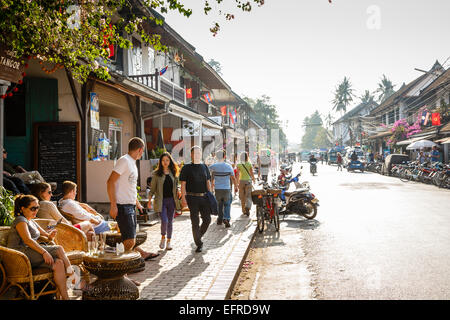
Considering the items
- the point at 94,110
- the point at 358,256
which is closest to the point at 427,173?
the point at 358,256

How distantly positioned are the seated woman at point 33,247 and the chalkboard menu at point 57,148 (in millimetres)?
5472

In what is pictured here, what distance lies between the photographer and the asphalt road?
527 cm

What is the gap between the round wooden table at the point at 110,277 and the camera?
444cm

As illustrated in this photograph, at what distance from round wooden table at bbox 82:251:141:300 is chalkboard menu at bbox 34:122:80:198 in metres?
5.87

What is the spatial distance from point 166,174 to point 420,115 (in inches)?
1287

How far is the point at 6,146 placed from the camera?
9.91 m

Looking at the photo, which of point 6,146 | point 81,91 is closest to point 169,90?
point 81,91

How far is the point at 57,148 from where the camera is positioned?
9930mm

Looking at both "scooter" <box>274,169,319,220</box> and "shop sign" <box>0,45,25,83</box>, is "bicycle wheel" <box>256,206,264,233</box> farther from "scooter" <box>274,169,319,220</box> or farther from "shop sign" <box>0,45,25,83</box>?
"shop sign" <box>0,45,25,83</box>

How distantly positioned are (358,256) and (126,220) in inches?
149

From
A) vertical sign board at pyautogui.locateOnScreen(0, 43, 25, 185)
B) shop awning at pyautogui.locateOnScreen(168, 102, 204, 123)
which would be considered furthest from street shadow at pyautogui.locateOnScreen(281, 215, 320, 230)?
vertical sign board at pyautogui.locateOnScreen(0, 43, 25, 185)

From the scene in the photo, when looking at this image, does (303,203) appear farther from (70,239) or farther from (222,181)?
(70,239)
